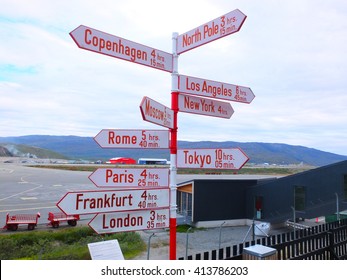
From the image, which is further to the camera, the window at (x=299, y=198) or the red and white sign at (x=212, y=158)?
the window at (x=299, y=198)

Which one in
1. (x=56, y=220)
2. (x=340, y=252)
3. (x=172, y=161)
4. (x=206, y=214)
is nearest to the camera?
(x=172, y=161)

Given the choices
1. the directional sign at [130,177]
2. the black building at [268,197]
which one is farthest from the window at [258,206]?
the directional sign at [130,177]

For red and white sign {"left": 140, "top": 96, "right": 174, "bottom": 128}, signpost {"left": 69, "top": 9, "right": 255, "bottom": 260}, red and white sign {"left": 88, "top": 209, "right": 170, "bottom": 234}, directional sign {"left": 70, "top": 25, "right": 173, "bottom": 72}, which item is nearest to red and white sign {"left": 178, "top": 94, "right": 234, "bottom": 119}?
signpost {"left": 69, "top": 9, "right": 255, "bottom": 260}

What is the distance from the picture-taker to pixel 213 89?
14.9ft

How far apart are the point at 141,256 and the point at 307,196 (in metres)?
10.9

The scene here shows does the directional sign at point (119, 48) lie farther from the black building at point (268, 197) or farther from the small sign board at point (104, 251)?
the black building at point (268, 197)

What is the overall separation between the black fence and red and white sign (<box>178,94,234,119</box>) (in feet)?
7.09

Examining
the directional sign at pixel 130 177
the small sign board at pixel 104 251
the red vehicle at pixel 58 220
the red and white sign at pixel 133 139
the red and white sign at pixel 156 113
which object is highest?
the red and white sign at pixel 156 113

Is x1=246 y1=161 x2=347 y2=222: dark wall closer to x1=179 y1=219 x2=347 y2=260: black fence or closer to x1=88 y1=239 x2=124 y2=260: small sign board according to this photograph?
x1=179 y1=219 x2=347 y2=260: black fence

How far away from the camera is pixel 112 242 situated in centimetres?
385

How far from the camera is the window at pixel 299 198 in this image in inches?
702

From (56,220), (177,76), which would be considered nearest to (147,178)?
(177,76)

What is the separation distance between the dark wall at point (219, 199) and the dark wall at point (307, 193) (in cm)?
69

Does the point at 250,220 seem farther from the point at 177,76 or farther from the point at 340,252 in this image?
the point at 177,76
